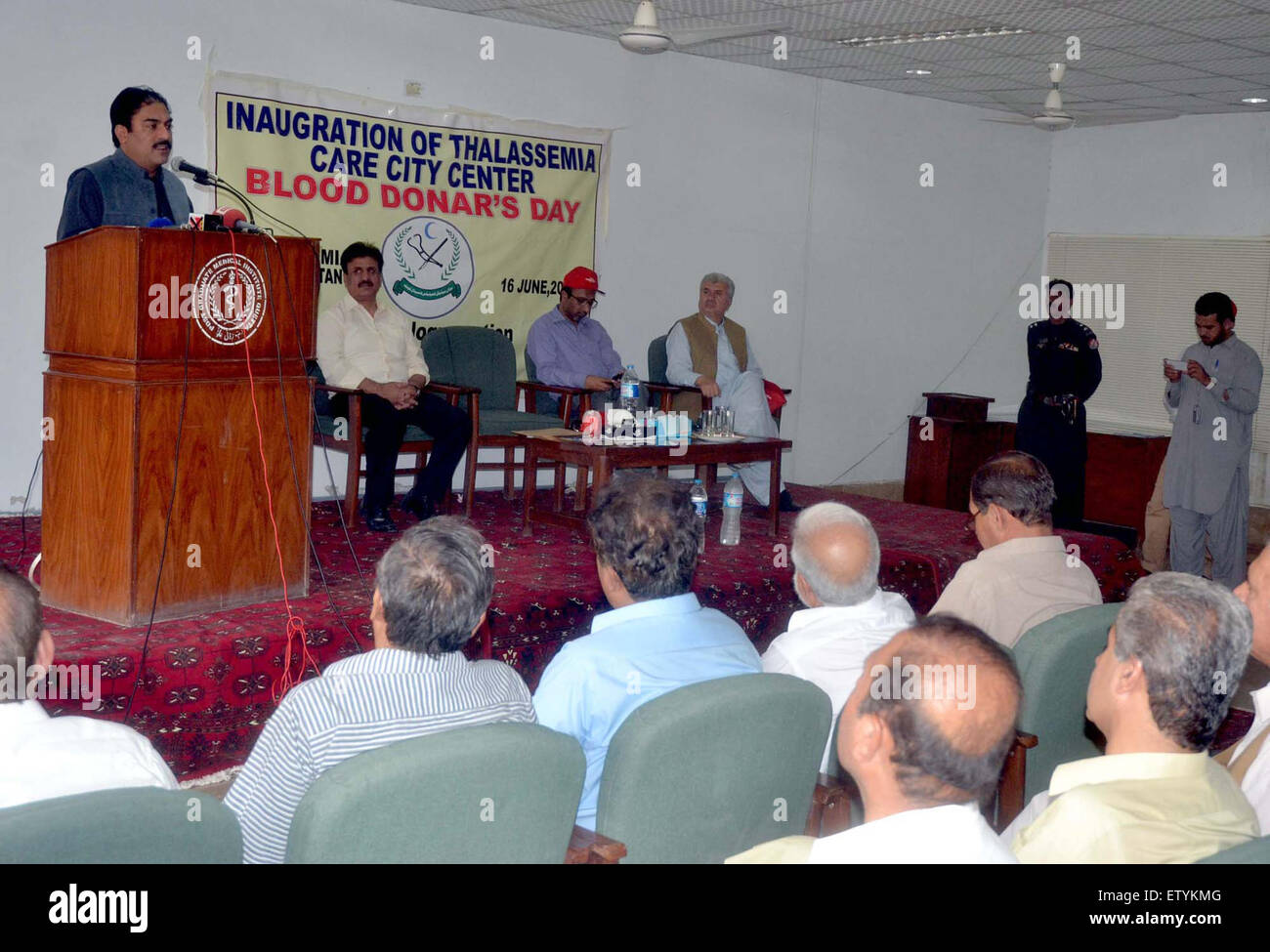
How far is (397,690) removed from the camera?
6.26 feet

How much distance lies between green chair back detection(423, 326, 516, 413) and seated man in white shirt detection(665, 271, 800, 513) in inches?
31.9

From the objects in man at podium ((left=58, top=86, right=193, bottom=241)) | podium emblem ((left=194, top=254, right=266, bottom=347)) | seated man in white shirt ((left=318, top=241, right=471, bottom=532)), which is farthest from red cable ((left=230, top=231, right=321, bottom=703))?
seated man in white shirt ((left=318, top=241, right=471, bottom=532))

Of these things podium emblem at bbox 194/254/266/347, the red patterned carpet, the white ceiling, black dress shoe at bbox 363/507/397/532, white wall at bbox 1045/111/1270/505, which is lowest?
the red patterned carpet

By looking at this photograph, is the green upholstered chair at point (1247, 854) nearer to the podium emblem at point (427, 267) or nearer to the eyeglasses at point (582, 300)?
the eyeglasses at point (582, 300)

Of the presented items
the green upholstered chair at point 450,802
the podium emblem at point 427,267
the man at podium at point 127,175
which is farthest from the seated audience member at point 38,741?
the podium emblem at point 427,267

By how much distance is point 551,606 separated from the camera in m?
4.19

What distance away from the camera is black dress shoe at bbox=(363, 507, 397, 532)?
4969 mm

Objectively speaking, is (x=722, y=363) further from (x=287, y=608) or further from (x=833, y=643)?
(x=833, y=643)

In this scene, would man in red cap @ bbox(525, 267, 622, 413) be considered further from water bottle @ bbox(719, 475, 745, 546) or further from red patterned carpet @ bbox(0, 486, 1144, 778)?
water bottle @ bbox(719, 475, 745, 546)

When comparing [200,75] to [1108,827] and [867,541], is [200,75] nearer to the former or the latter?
[867,541]

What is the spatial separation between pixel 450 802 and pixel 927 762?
600 millimetres

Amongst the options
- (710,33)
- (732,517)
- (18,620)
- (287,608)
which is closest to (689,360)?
(732,517)

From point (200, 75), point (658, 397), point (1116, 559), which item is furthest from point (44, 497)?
point (1116, 559)

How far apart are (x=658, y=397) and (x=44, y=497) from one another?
3.43 metres
